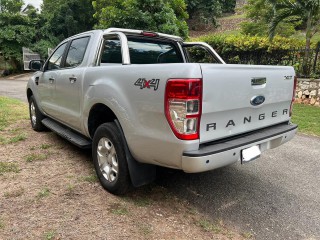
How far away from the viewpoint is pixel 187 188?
3.47m

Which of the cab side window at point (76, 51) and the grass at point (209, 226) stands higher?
the cab side window at point (76, 51)

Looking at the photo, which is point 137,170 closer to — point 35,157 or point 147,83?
point 147,83

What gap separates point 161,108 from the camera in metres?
2.47

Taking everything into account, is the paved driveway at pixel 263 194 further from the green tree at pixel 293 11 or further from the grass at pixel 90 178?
the green tree at pixel 293 11

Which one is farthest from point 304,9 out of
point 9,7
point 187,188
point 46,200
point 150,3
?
point 9,7

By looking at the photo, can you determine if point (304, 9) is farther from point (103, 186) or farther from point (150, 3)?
point (103, 186)

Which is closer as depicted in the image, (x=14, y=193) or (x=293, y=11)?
(x=14, y=193)

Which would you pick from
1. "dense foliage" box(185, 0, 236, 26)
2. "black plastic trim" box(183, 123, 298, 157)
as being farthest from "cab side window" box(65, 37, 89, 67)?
"dense foliage" box(185, 0, 236, 26)

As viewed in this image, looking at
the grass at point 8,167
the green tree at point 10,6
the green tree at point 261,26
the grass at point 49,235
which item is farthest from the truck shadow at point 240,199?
the green tree at point 10,6

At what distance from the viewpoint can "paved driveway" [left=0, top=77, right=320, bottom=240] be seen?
2.77 m

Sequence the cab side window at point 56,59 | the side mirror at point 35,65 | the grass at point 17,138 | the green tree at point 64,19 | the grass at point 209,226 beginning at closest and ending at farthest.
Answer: the grass at point 209,226 < the cab side window at point 56,59 < the grass at point 17,138 < the side mirror at point 35,65 < the green tree at point 64,19

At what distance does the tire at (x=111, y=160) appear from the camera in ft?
9.75

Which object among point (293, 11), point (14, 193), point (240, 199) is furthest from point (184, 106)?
point (293, 11)

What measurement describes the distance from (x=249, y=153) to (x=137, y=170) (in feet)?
3.60
